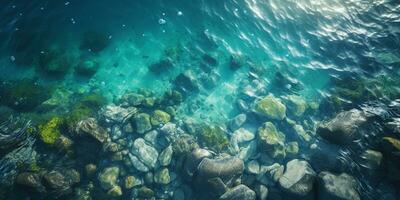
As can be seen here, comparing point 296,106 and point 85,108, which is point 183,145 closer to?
point 85,108

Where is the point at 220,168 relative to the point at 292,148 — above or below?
above

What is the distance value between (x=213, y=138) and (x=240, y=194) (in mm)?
2972

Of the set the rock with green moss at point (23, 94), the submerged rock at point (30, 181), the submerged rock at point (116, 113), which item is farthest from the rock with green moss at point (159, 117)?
the rock with green moss at point (23, 94)

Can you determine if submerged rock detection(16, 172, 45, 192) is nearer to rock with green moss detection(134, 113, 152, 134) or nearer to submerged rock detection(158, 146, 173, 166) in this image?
rock with green moss detection(134, 113, 152, 134)

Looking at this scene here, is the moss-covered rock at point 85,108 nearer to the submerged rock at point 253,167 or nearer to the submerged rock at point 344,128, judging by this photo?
the submerged rock at point 253,167

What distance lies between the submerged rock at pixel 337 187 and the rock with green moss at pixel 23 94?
14.1 m

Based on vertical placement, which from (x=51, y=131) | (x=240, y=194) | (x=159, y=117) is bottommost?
(x=240, y=194)

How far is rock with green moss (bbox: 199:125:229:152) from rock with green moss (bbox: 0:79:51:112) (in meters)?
9.05

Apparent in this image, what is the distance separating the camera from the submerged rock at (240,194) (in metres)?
8.91

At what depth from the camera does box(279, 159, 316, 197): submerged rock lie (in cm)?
868

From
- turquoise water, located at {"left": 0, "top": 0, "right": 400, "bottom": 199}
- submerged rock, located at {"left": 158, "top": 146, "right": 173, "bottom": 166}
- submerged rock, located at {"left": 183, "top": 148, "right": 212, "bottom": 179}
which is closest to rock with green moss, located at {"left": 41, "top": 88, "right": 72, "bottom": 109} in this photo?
turquoise water, located at {"left": 0, "top": 0, "right": 400, "bottom": 199}

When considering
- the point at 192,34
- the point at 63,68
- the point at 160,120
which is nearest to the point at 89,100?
the point at 63,68

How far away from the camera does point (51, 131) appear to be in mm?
10539

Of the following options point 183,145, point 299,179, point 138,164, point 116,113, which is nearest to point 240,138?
point 183,145
